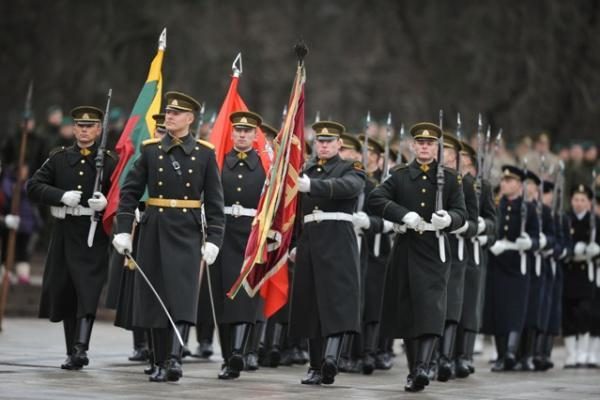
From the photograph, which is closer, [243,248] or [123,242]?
[123,242]

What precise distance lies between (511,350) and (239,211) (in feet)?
13.6

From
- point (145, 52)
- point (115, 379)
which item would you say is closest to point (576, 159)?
point (145, 52)

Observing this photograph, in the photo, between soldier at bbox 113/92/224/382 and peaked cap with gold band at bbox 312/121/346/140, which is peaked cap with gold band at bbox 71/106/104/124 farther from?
peaked cap with gold band at bbox 312/121/346/140

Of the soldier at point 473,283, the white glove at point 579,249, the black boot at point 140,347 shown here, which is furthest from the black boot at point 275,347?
the white glove at point 579,249

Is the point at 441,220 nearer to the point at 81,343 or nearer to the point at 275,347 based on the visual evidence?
the point at 81,343

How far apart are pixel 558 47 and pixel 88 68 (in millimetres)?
8793

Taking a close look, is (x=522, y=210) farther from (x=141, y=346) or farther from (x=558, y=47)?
(x=558, y=47)

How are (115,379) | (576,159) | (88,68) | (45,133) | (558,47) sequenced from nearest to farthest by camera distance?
(115,379)
(45,133)
(576,159)
(88,68)
(558,47)

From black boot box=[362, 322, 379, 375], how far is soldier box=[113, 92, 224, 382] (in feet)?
10.3

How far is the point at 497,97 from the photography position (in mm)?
32250

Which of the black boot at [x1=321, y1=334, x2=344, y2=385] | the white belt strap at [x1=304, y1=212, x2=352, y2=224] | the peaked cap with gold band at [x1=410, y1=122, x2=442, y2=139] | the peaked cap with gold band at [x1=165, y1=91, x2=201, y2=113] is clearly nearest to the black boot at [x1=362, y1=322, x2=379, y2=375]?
the black boot at [x1=321, y1=334, x2=344, y2=385]

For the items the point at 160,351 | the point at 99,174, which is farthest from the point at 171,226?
the point at 99,174

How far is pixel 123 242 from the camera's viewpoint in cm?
1338

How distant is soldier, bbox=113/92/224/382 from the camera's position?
13508 mm
